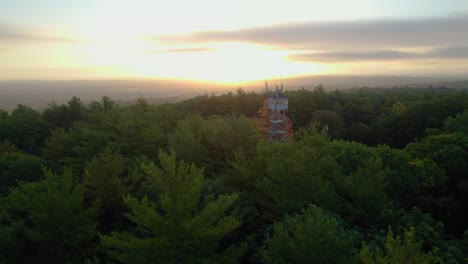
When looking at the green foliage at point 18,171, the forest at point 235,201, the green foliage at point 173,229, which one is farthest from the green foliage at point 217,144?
the green foliage at point 173,229

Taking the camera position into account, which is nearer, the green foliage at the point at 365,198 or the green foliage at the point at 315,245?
the green foliage at the point at 315,245

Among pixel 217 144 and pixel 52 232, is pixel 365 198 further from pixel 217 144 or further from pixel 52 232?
pixel 217 144

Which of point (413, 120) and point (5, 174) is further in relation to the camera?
point (413, 120)

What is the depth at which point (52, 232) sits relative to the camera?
53.5 feet

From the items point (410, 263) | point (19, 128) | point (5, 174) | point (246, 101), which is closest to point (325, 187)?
point (410, 263)

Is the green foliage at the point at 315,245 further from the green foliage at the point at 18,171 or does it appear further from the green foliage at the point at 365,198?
the green foliage at the point at 18,171

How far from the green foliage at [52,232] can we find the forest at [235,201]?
0.18 ft

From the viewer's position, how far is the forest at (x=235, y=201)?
12594 millimetres

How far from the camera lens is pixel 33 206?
1620 centimetres

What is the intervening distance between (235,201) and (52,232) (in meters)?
8.36

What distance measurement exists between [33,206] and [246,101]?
61775mm

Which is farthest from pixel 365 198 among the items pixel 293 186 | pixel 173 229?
pixel 173 229

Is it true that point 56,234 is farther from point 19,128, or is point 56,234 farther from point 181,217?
point 19,128

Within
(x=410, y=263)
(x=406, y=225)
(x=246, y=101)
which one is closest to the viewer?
(x=410, y=263)
